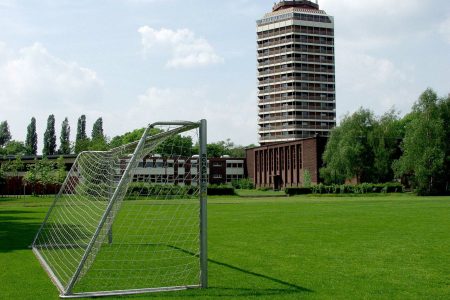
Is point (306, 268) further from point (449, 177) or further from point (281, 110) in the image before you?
point (281, 110)

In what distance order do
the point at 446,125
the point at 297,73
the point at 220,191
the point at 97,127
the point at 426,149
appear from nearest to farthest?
the point at 426,149 → the point at 446,125 → the point at 220,191 → the point at 297,73 → the point at 97,127

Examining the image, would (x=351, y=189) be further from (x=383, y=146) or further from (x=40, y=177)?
(x=40, y=177)

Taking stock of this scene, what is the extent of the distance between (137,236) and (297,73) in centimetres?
9877

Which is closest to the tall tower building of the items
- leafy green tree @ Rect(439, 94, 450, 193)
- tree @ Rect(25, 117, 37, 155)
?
leafy green tree @ Rect(439, 94, 450, 193)

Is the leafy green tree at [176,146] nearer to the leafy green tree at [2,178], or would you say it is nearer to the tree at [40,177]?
the tree at [40,177]

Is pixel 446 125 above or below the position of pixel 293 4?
below

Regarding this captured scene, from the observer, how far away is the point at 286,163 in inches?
3600

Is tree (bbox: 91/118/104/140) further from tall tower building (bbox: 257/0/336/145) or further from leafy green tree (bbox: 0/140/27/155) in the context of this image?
tall tower building (bbox: 257/0/336/145)

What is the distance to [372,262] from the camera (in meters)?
11.2

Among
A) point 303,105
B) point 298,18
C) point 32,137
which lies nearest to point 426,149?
point 303,105

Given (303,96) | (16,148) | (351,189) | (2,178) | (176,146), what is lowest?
(351,189)

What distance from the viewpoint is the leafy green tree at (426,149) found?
203ft

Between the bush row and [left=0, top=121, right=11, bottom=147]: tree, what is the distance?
10589cm

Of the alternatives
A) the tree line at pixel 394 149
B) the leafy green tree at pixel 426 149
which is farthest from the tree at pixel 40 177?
the leafy green tree at pixel 426 149
